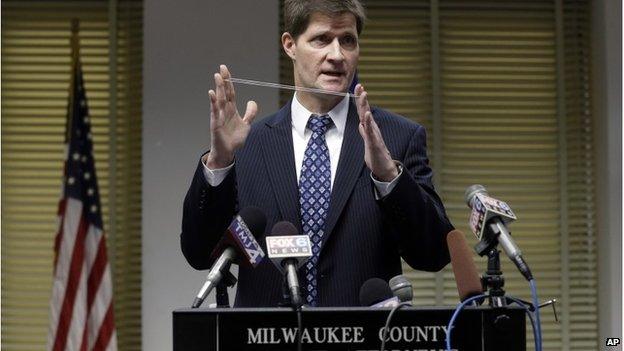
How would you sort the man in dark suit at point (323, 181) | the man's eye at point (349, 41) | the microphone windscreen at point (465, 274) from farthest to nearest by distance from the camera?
the man's eye at point (349, 41) < the man in dark suit at point (323, 181) < the microphone windscreen at point (465, 274)

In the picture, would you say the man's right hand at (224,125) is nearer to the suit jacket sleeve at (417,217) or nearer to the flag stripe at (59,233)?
the suit jacket sleeve at (417,217)

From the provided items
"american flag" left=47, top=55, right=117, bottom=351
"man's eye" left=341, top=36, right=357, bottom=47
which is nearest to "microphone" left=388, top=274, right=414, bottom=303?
"man's eye" left=341, top=36, right=357, bottom=47

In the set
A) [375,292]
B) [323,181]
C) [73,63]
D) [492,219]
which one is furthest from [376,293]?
[73,63]

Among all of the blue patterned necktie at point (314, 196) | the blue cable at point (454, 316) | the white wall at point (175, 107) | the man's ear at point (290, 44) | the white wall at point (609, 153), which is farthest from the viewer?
the white wall at point (609, 153)

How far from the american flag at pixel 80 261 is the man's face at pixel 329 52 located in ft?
10.9

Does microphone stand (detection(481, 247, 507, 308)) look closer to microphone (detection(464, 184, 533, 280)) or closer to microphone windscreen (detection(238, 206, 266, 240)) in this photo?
microphone (detection(464, 184, 533, 280))

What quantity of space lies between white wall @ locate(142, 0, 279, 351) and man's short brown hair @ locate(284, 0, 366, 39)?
325 cm

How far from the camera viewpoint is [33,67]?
23.2ft

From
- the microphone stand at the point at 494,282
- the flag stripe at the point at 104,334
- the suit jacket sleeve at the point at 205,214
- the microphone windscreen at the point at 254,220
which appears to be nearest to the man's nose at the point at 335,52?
the suit jacket sleeve at the point at 205,214

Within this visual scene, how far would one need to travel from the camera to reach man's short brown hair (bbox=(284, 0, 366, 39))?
3297 mm

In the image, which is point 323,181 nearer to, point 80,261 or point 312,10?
point 312,10

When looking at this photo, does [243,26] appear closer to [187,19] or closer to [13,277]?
[187,19]

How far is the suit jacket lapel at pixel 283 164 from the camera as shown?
3205 millimetres

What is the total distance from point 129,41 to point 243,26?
0.70m
